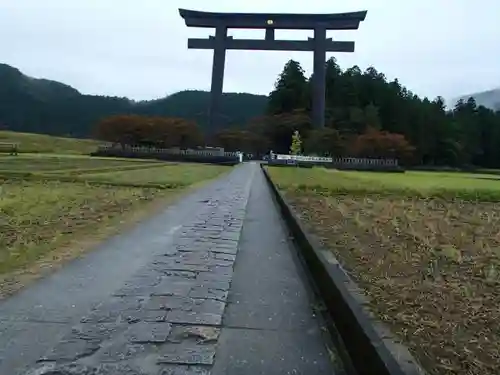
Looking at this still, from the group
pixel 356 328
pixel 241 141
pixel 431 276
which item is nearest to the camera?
pixel 356 328

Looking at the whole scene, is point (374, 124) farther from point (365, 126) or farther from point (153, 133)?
point (153, 133)

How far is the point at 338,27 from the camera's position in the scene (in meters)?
40.6

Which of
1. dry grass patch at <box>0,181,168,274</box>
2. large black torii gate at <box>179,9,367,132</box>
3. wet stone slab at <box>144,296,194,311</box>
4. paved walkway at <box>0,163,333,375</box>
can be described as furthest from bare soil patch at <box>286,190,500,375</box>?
large black torii gate at <box>179,9,367,132</box>

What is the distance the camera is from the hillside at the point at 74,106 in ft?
285

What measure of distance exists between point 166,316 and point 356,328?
3.87ft

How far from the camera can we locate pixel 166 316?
3.35 meters

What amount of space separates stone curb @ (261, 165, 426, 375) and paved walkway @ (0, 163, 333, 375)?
15 cm

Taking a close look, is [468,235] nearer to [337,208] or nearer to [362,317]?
[337,208]

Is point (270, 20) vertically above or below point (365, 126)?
above

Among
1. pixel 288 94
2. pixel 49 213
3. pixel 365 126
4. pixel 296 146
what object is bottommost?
pixel 49 213

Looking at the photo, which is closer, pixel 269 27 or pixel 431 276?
pixel 431 276

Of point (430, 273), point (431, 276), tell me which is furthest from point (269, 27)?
point (431, 276)

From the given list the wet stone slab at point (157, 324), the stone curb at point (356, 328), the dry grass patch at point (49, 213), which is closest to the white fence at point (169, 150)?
the dry grass patch at point (49, 213)

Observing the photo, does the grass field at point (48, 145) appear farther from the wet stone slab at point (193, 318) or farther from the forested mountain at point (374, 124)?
the wet stone slab at point (193, 318)
